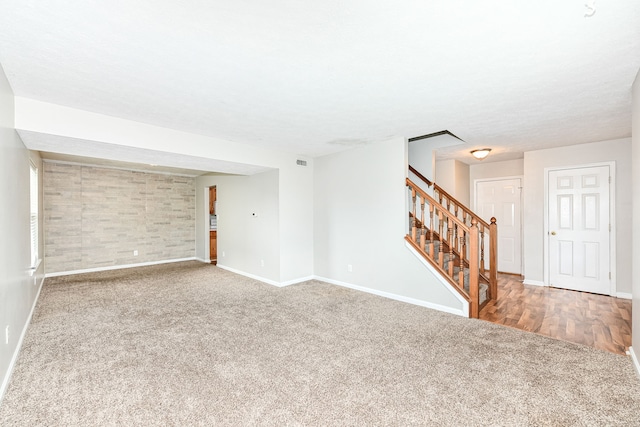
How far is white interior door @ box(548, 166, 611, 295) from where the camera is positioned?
14.4 ft

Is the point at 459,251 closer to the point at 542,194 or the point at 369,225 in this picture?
the point at 369,225

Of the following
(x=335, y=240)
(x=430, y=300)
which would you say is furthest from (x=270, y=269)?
(x=430, y=300)

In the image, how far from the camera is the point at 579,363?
239 cm

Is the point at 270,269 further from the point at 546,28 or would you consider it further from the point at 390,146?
the point at 546,28

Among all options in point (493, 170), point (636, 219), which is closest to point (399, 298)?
point (636, 219)

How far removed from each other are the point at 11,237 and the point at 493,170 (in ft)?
24.0

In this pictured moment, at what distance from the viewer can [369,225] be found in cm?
A: 451

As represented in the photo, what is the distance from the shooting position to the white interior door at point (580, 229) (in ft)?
14.4

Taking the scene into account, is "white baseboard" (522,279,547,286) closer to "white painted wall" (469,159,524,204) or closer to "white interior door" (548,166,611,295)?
"white interior door" (548,166,611,295)

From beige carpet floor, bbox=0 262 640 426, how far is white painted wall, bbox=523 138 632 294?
8.60ft

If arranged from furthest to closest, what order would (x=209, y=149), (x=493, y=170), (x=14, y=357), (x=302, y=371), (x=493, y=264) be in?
(x=493, y=170)
(x=493, y=264)
(x=209, y=149)
(x=14, y=357)
(x=302, y=371)

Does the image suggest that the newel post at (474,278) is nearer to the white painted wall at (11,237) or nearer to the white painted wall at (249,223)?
the white painted wall at (249,223)

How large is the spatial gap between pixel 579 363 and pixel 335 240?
3.35 m

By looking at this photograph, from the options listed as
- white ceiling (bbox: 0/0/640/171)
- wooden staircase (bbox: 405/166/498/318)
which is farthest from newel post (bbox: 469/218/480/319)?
white ceiling (bbox: 0/0/640/171)
